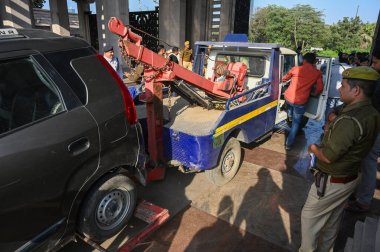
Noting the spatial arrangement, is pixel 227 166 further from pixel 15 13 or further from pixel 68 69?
pixel 15 13

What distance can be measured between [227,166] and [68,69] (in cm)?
260

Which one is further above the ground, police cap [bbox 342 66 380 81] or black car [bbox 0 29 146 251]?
police cap [bbox 342 66 380 81]

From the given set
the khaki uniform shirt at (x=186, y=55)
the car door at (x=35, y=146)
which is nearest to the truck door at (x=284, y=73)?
the car door at (x=35, y=146)

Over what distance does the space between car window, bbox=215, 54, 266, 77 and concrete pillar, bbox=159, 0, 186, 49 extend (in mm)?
8787

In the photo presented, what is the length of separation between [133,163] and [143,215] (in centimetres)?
61

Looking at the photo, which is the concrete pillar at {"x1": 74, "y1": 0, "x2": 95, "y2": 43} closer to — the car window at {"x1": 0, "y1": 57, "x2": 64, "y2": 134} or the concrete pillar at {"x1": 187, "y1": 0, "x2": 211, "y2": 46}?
the concrete pillar at {"x1": 187, "y1": 0, "x2": 211, "y2": 46}

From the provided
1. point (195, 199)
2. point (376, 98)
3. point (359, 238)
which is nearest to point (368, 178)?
point (376, 98)

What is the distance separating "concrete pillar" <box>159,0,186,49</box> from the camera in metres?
13.4

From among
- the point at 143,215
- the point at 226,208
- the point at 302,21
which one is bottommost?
the point at 226,208

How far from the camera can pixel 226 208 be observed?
11.6 ft

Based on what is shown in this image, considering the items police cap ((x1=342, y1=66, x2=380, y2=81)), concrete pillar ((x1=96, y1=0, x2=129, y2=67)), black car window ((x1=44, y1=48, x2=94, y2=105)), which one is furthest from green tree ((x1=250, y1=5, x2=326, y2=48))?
black car window ((x1=44, y1=48, x2=94, y2=105))

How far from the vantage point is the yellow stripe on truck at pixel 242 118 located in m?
3.55

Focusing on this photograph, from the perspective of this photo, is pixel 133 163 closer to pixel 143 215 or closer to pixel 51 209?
pixel 143 215

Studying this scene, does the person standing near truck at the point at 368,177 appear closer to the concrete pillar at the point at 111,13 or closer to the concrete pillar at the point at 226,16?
the concrete pillar at the point at 111,13
